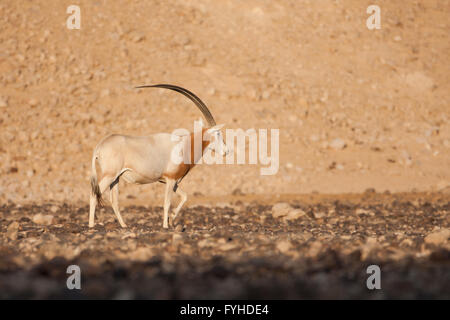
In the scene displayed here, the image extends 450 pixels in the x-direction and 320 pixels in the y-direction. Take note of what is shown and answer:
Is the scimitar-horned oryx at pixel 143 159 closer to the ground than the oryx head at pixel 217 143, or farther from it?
closer to the ground

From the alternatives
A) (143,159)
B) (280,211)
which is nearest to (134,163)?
(143,159)

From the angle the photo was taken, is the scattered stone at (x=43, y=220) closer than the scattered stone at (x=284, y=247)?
No

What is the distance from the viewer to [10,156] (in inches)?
746

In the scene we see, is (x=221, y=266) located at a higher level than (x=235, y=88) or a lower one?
lower

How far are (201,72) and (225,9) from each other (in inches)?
200

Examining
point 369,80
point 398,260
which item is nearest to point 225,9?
point 369,80

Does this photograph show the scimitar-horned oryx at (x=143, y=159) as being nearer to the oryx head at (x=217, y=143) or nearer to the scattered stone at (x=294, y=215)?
the oryx head at (x=217, y=143)

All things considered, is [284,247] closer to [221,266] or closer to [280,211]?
[221,266]

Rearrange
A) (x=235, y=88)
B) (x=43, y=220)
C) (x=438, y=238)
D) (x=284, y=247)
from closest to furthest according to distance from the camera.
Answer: (x=284, y=247)
(x=438, y=238)
(x=43, y=220)
(x=235, y=88)

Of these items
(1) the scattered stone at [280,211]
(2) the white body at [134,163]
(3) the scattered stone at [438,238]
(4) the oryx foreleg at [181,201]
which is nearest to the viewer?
(3) the scattered stone at [438,238]

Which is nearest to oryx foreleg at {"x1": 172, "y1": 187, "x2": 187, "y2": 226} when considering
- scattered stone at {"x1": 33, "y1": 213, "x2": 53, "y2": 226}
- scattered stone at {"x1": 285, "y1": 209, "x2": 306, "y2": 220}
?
scattered stone at {"x1": 33, "y1": 213, "x2": 53, "y2": 226}

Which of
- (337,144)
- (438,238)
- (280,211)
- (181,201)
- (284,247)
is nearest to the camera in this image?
(284,247)

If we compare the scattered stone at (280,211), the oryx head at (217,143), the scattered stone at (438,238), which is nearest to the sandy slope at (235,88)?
the scattered stone at (280,211)


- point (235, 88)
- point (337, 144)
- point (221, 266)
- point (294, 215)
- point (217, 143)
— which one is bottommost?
point (221, 266)
